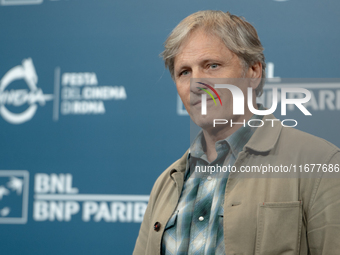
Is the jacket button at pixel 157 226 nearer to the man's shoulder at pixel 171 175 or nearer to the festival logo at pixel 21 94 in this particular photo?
the man's shoulder at pixel 171 175

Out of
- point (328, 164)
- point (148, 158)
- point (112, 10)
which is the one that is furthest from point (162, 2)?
point (328, 164)

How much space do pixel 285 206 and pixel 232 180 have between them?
0.13 m

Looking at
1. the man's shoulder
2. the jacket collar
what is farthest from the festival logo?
the jacket collar

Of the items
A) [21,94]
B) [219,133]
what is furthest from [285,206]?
[21,94]

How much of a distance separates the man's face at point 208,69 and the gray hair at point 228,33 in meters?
0.01

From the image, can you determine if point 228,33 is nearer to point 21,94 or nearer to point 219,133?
point 219,133

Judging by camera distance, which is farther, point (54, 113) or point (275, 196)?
point (54, 113)

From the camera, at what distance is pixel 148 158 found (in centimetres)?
176

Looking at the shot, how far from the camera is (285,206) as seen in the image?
31.7 inches

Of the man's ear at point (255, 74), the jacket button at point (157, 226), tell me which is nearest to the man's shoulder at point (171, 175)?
the jacket button at point (157, 226)

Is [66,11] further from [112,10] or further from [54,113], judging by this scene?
[54,113]

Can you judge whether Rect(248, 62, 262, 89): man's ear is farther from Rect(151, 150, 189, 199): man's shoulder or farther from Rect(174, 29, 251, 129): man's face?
Rect(151, 150, 189, 199): man's shoulder

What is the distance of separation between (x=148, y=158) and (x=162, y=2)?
29.3 inches

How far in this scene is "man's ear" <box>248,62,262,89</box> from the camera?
1038mm
